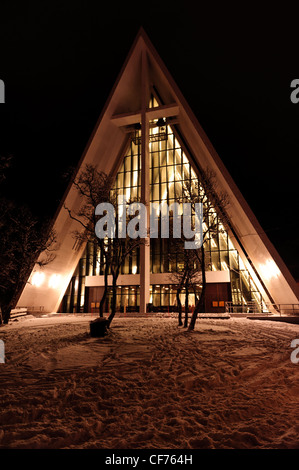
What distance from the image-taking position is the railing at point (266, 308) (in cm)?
1823

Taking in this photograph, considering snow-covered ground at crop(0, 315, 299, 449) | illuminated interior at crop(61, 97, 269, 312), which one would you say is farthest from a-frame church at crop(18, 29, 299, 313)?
snow-covered ground at crop(0, 315, 299, 449)

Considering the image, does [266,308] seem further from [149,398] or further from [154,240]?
[149,398]

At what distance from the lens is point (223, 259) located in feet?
85.1

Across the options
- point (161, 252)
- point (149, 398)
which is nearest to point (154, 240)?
point (161, 252)

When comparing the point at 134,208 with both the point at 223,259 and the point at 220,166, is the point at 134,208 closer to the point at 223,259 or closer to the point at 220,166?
the point at 220,166

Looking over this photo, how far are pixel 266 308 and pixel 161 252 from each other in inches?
423

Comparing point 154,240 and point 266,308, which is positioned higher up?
point 154,240

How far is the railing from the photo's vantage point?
18234 mm

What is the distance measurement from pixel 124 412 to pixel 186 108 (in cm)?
2385

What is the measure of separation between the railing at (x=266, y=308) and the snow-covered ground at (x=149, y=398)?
12561mm

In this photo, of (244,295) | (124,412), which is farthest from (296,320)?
(124,412)

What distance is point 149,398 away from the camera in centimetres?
426

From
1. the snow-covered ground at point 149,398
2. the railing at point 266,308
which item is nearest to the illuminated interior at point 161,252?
the railing at point 266,308

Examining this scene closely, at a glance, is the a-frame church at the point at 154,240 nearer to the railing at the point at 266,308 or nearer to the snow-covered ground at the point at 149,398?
the railing at the point at 266,308
